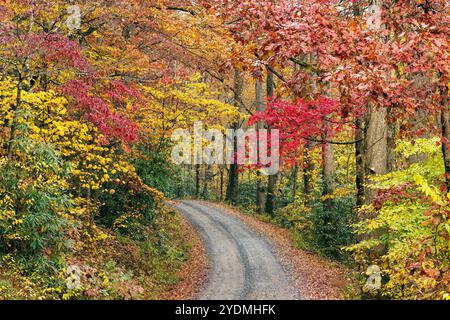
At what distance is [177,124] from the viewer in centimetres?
2081

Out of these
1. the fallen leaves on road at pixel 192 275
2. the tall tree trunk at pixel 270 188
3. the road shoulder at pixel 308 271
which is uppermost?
the tall tree trunk at pixel 270 188

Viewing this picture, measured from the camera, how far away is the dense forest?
7.55 meters

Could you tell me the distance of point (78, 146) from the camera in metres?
12.1

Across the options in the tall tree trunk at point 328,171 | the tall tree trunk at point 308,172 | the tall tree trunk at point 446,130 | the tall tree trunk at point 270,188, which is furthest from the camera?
the tall tree trunk at point 270,188

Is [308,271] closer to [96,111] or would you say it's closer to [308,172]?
[96,111]

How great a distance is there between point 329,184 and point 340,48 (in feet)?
39.5

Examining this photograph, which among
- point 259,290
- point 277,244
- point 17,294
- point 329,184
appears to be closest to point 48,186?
point 17,294

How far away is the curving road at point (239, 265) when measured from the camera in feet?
40.1

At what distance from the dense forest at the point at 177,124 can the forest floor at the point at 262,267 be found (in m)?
0.93

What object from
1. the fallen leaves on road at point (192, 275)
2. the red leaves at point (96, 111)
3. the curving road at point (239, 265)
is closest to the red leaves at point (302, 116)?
the curving road at point (239, 265)

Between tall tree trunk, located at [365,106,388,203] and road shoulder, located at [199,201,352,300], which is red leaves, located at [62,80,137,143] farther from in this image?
road shoulder, located at [199,201,352,300]

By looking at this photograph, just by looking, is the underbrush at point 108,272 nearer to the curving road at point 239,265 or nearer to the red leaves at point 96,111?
the curving road at point 239,265

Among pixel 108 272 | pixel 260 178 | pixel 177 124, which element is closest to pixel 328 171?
pixel 177 124

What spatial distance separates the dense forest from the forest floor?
933 mm
